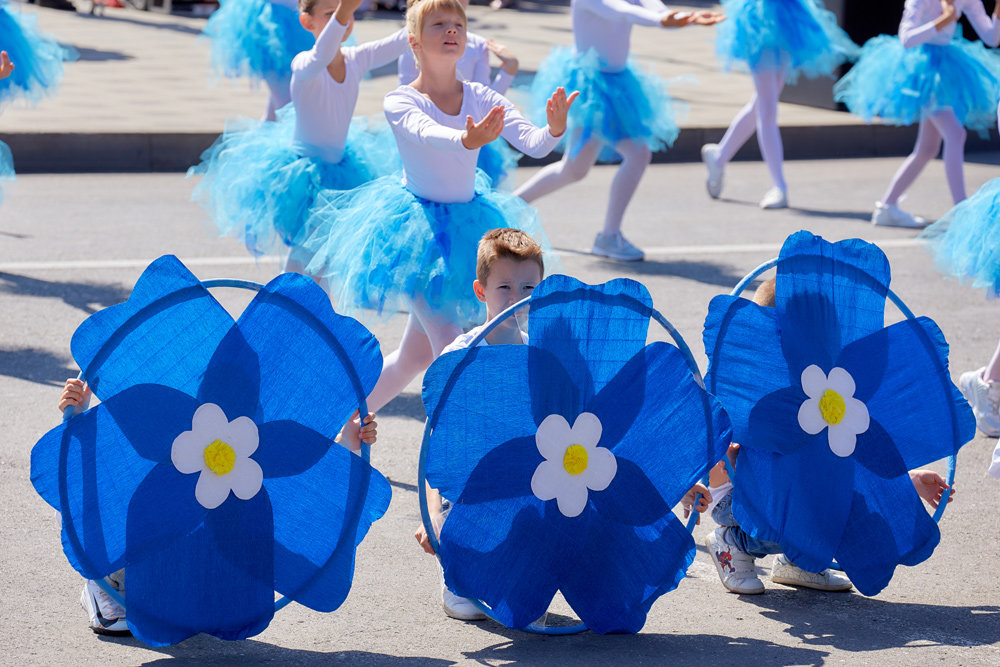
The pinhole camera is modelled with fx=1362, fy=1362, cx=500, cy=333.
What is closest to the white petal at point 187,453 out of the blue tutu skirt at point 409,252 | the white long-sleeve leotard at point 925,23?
the blue tutu skirt at point 409,252

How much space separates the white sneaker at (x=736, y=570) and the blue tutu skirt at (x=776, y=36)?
6723mm

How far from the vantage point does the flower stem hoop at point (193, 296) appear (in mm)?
3422

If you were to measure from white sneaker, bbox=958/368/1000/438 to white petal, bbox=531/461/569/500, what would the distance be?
2.63m

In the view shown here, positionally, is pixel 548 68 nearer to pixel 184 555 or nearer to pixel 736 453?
pixel 736 453

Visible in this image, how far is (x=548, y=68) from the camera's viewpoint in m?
8.67

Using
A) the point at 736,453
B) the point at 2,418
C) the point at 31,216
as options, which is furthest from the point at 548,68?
the point at 736,453

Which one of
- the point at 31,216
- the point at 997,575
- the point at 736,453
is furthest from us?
the point at 31,216

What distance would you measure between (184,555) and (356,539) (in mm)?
440

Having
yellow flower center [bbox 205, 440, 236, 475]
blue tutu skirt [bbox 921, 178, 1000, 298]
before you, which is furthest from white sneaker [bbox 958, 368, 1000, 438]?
yellow flower center [bbox 205, 440, 236, 475]

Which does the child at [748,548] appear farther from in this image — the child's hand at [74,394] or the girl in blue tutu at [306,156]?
the girl in blue tutu at [306,156]

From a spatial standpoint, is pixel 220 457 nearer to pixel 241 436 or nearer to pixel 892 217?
pixel 241 436

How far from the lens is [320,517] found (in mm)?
3562

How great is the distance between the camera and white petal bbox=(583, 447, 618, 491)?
363 cm

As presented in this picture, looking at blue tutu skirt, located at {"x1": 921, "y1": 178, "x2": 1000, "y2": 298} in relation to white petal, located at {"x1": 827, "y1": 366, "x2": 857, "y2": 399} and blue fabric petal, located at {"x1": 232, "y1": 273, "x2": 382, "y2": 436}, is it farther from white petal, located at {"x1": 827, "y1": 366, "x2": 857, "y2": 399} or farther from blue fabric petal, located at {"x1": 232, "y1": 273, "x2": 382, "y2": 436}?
blue fabric petal, located at {"x1": 232, "y1": 273, "x2": 382, "y2": 436}
